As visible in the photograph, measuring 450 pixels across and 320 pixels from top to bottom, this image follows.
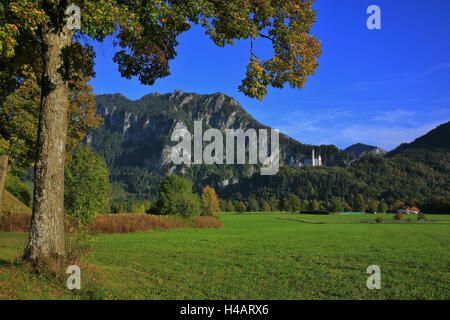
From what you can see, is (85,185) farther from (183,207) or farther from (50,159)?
(183,207)

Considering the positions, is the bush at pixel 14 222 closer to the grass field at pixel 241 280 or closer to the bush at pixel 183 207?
the grass field at pixel 241 280

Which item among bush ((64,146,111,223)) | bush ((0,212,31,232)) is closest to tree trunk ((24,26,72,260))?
bush ((64,146,111,223))

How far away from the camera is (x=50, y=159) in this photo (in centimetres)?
846

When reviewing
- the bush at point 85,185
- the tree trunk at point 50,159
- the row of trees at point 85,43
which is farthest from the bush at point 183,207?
the tree trunk at point 50,159

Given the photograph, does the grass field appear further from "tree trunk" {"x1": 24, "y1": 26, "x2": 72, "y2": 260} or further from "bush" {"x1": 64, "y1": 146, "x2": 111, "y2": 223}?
"bush" {"x1": 64, "y1": 146, "x2": 111, "y2": 223}

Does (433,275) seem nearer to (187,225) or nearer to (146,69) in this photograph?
(146,69)

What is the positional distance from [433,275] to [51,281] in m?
11.7

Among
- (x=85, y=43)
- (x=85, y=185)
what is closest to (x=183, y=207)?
(x=85, y=185)

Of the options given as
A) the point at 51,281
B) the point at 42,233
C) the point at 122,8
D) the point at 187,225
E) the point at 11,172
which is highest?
the point at 122,8

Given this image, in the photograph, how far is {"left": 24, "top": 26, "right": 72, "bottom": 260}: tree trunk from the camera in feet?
27.3

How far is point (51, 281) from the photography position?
24.1 feet

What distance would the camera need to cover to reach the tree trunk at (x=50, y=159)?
27.3 ft

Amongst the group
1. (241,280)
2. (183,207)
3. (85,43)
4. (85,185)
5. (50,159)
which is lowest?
(183,207)
